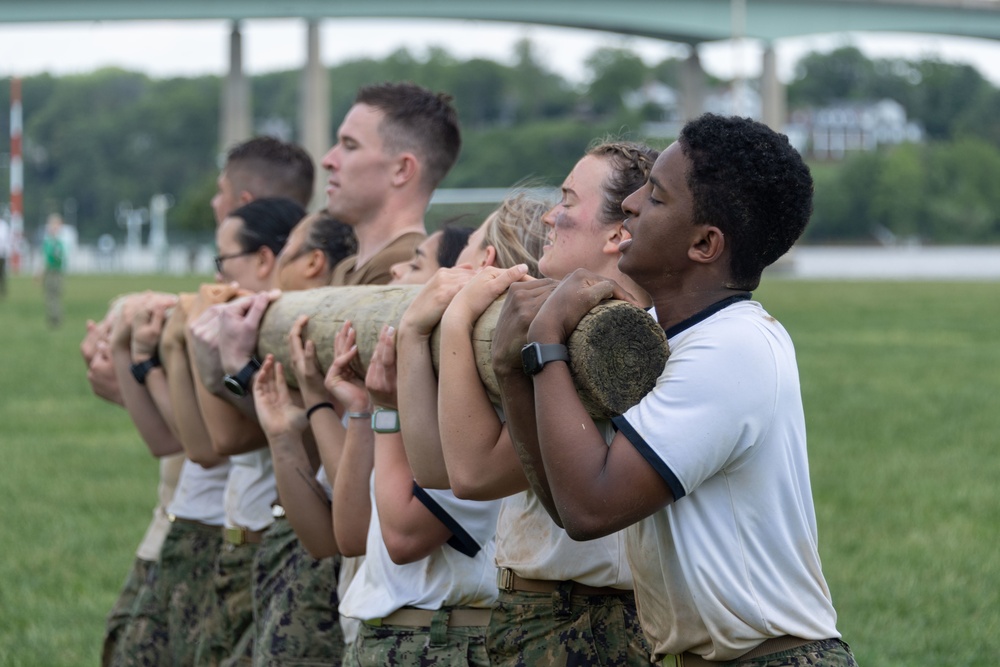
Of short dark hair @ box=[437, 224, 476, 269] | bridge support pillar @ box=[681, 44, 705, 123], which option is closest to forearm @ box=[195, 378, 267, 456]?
short dark hair @ box=[437, 224, 476, 269]

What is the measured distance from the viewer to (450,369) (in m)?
3.11

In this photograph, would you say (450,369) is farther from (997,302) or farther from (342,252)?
(997,302)

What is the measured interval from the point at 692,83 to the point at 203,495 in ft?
199

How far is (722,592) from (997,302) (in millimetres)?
34931

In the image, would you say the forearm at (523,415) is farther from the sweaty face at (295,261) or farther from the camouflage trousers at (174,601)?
the camouflage trousers at (174,601)

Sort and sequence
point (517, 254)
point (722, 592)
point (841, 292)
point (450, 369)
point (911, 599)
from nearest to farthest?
point (722, 592) → point (450, 369) → point (517, 254) → point (911, 599) → point (841, 292)

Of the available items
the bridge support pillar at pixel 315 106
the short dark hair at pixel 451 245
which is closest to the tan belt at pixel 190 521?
the short dark hair at pixel 451 245

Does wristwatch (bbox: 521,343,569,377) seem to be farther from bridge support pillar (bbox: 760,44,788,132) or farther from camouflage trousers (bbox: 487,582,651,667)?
bridge support pillar (bbox: 760,44,788,132)

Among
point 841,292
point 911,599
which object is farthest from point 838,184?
point 911,599

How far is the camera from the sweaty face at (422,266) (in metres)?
4.22

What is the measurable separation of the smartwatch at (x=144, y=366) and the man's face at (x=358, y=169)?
888 mm

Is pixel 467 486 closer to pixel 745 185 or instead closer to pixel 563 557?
pixel 563 557

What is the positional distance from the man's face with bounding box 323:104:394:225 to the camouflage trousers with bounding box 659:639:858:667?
273 centimetres

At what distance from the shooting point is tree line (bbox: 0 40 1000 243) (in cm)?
9638
